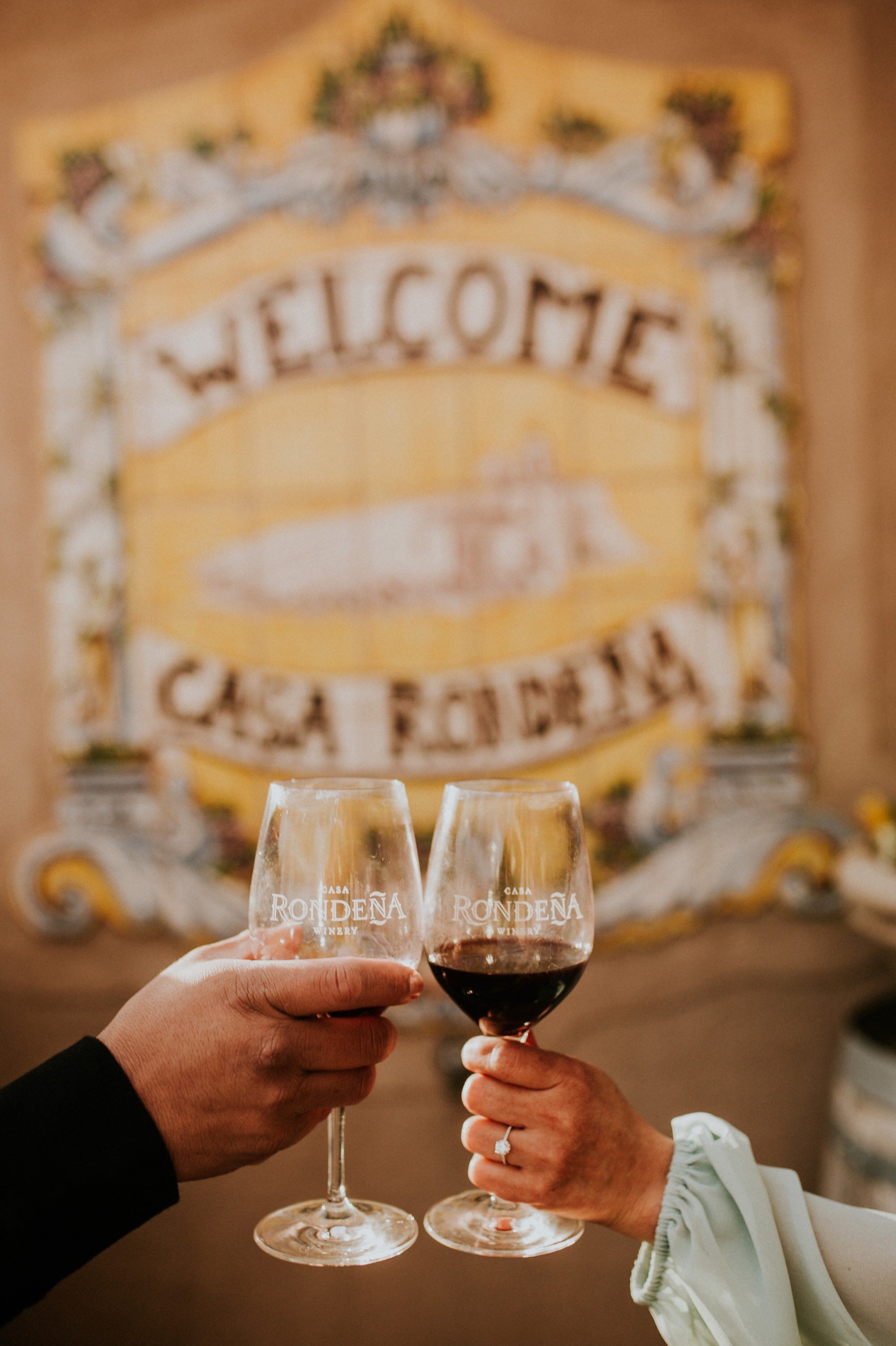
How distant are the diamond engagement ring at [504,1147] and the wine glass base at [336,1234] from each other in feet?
0.31

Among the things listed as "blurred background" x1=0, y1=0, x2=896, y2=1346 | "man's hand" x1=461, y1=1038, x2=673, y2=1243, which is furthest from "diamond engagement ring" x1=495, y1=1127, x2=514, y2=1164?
"blurred background" x1=0, y1=0, x2=896, y2=1346

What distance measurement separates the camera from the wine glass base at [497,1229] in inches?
36.9

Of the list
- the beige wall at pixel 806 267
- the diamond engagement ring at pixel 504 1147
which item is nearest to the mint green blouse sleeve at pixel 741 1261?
the diamond engagement ring at pixel 504 1147

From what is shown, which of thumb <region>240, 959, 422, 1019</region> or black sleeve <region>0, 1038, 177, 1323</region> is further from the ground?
thumb <region>240, 959, 422, 1019</region>

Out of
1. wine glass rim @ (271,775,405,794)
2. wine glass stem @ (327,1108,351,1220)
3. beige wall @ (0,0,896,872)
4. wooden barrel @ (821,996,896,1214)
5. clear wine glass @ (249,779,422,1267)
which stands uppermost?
beige wall @ (0,0,896,872)

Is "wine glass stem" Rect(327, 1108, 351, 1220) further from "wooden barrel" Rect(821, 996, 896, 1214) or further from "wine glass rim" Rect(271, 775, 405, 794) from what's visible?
"wooden barrel" Rect(821, 996, 896, 1214)

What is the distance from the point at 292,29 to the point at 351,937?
2.15 m

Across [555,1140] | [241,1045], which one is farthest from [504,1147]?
[241,1045]

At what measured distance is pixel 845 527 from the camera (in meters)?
2.45

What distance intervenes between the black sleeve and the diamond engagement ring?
10.9 inches

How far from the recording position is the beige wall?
239cm

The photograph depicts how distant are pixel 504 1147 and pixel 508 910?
0.22 metres

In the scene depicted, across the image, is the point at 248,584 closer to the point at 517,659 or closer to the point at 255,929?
the point at 517,659

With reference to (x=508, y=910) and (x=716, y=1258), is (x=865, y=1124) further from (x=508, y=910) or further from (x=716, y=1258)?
(x=508, y=910)
